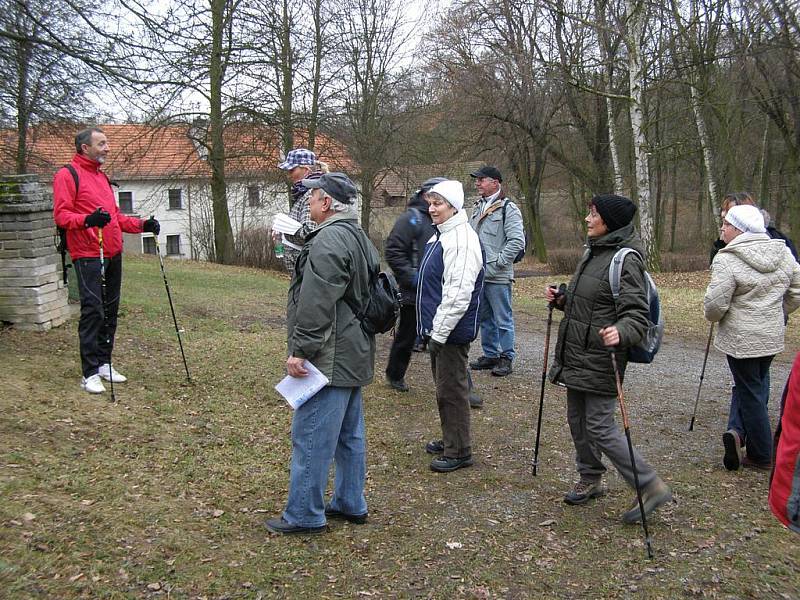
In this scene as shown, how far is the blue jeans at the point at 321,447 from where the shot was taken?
3936 millimetres

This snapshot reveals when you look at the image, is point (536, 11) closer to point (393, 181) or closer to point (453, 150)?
point (453, 150)

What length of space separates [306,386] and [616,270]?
182 cm

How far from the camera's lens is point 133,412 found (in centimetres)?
575

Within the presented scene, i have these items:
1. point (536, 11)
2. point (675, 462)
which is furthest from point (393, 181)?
point (675, 462)

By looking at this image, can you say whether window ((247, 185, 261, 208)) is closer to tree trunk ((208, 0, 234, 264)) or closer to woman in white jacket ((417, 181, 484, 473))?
tree trunk ((208, 0, 234, 264))

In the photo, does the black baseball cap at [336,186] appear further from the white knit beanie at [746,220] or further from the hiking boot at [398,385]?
the hiking boot at [398,385]

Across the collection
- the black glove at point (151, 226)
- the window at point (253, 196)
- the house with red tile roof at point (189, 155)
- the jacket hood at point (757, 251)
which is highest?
the house with red tile roof at point (189, 155)

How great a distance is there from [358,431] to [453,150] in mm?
23793

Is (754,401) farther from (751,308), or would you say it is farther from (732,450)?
(751,308)

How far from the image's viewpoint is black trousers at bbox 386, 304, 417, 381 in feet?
21.6

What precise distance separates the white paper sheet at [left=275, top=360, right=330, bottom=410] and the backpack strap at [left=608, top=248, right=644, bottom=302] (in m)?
1.66

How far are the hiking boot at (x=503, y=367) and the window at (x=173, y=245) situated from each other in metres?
42.8

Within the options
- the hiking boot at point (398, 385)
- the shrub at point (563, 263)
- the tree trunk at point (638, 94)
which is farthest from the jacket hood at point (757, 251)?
the shrub at point (563, 263)

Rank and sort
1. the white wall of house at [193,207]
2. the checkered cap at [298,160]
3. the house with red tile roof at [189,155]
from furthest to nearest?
the white wall of house at [193,207], the house with red tile roof at [189,155], the checkered cap at [298,160]
